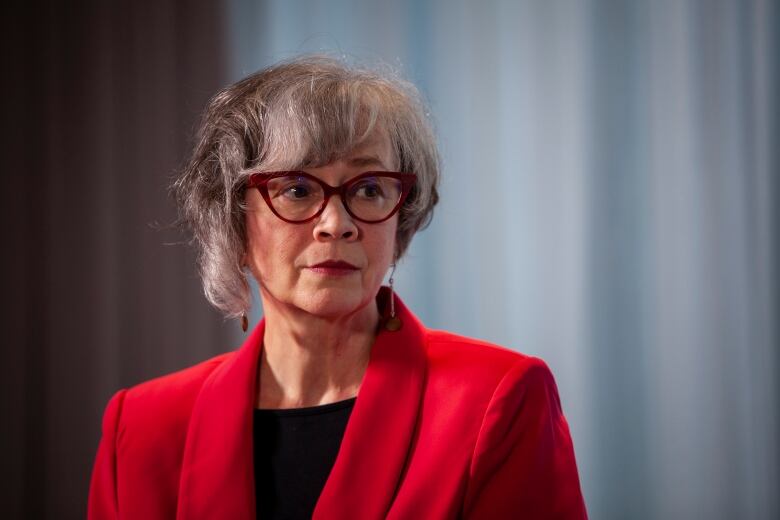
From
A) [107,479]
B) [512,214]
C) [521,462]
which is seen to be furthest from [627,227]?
[107,479]

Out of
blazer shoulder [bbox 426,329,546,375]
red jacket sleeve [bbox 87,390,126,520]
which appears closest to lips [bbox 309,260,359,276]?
blazer shoulder [bbox 426,329,546,375]

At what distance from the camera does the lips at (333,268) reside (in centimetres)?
133

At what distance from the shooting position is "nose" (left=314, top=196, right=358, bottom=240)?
131 cm

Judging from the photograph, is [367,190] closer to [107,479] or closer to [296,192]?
[296,192]

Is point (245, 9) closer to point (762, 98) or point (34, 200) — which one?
point (34, 200)

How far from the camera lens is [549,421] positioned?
51.0 inches

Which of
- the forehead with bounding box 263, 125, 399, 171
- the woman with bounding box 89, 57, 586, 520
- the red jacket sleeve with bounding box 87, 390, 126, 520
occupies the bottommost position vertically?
the red jacket sleeve with bounding box 87, 390, 126, 520

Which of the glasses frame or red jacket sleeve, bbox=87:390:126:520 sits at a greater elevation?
the glasses frame

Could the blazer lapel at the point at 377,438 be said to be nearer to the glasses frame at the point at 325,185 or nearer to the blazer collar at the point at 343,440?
the blazer collar at the point at 343,440

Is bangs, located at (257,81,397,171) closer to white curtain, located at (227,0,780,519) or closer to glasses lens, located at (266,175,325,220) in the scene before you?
glasses lens, located at (266,175,325,220)

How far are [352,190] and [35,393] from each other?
1.65 metres

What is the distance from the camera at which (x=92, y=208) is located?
2584mm

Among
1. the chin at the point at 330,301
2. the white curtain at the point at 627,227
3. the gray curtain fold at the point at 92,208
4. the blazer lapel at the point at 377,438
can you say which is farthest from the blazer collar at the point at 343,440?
the gray curtain fold at the point at 92,208

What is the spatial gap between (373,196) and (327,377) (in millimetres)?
309
